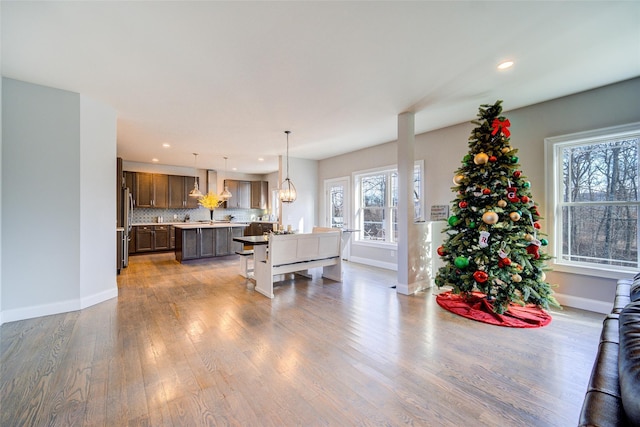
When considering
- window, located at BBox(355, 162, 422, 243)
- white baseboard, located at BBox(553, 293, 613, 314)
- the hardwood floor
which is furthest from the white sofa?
white baseboard, located at BBox(553, 293, 613, 314)

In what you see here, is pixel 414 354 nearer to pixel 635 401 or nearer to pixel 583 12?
pixel 635 401

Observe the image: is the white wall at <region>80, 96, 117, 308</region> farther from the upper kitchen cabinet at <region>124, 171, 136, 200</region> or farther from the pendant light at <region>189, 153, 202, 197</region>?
the upper kitchen cabinet at <region>124, 171, 136, 200</region>

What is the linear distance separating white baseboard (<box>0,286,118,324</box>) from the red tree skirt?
4.58 metres

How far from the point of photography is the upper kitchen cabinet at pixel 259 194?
9758 mm

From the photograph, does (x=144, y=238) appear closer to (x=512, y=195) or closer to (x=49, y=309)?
(x=49, y=309)

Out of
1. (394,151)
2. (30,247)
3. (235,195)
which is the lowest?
(30,247)

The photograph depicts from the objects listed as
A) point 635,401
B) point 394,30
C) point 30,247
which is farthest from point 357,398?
point 30,247

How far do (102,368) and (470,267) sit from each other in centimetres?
387

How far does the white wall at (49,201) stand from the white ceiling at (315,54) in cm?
31

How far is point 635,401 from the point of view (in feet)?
2.43

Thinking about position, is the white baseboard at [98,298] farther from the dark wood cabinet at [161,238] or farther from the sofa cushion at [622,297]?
the sofa cushion at [622,297]

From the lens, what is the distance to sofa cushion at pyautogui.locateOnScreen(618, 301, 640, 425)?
0.74 meters

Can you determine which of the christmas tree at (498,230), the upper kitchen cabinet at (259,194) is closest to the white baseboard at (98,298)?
the christmas tree at (498,230)

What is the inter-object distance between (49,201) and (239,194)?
20.5 ft
